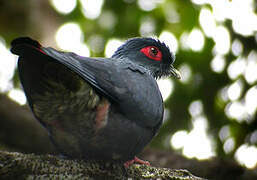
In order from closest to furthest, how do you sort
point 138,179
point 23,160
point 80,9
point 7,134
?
1. point 23,160
2. point 138,179
3. point 7,134
4. point 80,9

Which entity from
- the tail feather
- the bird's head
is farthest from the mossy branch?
the bird's head

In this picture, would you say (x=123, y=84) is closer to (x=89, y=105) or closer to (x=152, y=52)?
(x=89, y=105)

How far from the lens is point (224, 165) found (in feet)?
14.6

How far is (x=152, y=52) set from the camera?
4.26 meters

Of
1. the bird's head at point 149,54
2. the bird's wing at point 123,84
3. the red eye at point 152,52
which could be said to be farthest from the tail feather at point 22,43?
the red eye at point 152,52

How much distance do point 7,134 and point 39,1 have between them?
2451mm

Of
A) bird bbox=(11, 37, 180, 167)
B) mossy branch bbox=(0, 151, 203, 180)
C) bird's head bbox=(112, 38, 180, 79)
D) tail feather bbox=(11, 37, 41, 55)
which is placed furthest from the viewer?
bird's head bbox=(112, 38, 180, 79)

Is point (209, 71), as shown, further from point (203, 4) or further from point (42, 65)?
point (42, 65)

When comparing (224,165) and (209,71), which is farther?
(209,71)

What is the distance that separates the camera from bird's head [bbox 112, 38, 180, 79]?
13.8ft

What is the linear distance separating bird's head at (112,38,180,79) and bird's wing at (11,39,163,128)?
1.78 ft

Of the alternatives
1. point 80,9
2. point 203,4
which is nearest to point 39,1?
point 80,9

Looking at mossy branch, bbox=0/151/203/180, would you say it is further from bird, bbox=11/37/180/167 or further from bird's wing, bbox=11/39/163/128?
bird's wing, bbox=11/39/163/128

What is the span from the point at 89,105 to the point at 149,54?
148cm
